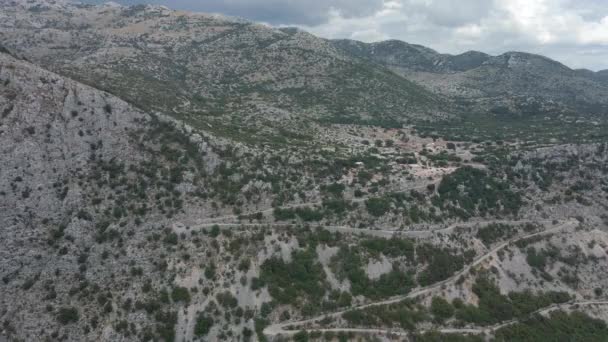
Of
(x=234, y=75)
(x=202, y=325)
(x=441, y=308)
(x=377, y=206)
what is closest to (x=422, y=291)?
(x=441, y=308)

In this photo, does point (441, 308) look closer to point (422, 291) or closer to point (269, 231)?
point (422, 291)

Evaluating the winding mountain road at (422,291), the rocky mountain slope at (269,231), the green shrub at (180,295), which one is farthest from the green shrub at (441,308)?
the green shrub at (180,295)

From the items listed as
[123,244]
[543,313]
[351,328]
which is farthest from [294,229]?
[543,313]

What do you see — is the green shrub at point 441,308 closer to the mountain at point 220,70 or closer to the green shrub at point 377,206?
the green shrub at point 377,206

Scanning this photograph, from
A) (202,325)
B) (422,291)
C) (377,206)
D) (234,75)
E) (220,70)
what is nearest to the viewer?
(202,325)

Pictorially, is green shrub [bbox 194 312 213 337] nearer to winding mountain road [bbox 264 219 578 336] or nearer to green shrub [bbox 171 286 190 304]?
green shrub [bbox 171 286 190 304]

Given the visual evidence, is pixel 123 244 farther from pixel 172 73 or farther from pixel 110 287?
pixel 172 73

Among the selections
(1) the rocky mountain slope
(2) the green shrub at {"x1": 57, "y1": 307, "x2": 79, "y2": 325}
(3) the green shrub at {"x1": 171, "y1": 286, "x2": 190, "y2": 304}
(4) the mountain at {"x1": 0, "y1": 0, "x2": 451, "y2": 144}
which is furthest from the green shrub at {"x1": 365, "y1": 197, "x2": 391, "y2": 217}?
(2) the green shrub at {"x1": 57, "y1": 307, "x2": 79, "y2": 325}

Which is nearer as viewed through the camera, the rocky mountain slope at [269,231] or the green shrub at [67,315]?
the green shrub at [67,315]
